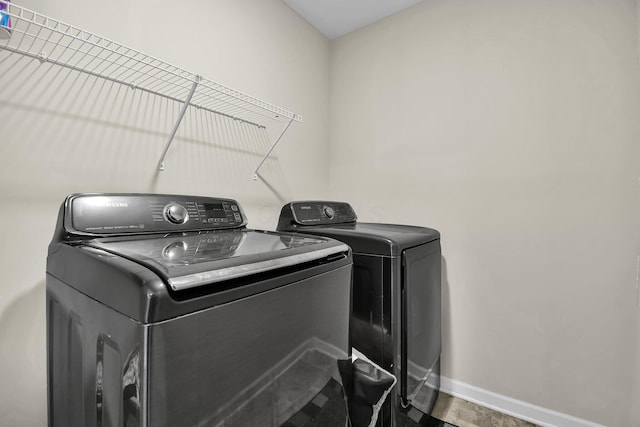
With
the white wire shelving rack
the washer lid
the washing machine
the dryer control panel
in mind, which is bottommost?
the washing machine

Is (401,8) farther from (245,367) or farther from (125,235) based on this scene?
(245,367)

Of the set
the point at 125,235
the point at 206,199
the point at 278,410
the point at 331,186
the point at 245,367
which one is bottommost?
the point at 278,410

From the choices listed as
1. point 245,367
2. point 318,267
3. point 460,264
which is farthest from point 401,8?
point 245,367

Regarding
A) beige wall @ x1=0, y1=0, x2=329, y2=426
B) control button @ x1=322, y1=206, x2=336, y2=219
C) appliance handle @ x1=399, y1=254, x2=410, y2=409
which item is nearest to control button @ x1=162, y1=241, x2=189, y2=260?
beige wall @ x1=0, y1=0, x2=329, y2=426

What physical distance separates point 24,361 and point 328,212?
1.39 meters

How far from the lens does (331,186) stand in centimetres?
247

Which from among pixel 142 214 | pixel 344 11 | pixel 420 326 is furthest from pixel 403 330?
pixel 344 11

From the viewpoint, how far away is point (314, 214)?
1691 millimetres

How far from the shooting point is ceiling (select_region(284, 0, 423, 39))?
2.03 meters

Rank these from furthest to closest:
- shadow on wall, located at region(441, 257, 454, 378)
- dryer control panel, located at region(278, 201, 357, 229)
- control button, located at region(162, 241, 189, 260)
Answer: shadow on wall, located at region(441, 257, 454, 378) → dryer control panel, located at region(278, 201, 357, 229) → control button, located at region(162, 241, 189, 260)

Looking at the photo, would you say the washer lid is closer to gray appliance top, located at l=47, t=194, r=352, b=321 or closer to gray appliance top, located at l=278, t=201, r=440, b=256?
gray appliance top, located at l=47, t=194, r=352, b=321

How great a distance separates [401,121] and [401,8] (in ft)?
2.59

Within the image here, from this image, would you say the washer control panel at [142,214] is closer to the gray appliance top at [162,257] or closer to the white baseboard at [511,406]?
the gray appliance top at [162,257]

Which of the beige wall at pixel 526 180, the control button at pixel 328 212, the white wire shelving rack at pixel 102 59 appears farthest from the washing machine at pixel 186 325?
the beige wall at pixel 526 180
